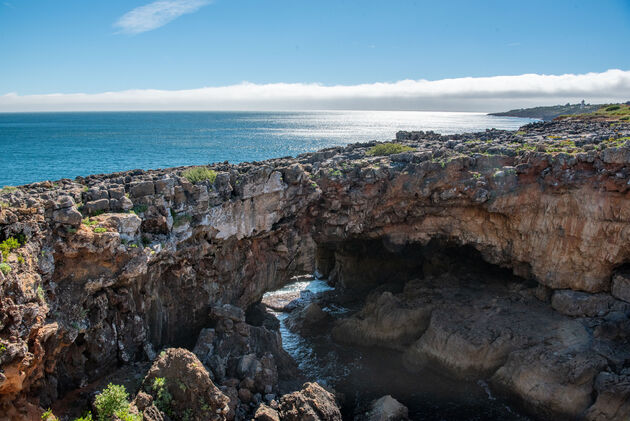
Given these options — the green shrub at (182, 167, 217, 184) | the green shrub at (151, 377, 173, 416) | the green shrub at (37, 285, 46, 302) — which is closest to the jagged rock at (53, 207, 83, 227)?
the green shrub at (37, 285, 46, 302)

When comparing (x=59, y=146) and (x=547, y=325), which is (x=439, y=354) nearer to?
(x=547, y=325)

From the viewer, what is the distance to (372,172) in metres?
28.8

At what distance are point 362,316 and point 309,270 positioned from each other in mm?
5027

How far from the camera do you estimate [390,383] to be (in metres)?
26.3

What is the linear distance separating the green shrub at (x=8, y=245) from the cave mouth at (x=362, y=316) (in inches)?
678

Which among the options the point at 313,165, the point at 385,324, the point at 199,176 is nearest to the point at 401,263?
the point at 385,324

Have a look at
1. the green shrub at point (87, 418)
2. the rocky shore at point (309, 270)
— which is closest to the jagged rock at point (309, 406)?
the rocky shore at point (309, 270)

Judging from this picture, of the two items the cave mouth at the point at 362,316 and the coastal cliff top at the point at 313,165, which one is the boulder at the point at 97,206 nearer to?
the coastal cliff top at the point at 313,165

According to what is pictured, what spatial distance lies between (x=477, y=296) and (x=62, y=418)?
80.0 ft

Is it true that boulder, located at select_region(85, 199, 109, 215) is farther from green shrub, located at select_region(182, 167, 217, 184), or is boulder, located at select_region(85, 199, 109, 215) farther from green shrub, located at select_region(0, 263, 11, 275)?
green shrub, located at select_region(0, 263, 11, 275)

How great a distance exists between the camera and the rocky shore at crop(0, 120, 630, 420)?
59.3 feet

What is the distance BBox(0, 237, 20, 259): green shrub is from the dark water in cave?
56.6 feet

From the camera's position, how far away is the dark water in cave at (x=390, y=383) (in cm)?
2380

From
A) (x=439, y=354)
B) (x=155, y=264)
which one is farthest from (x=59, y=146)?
(x=439, y=354)
